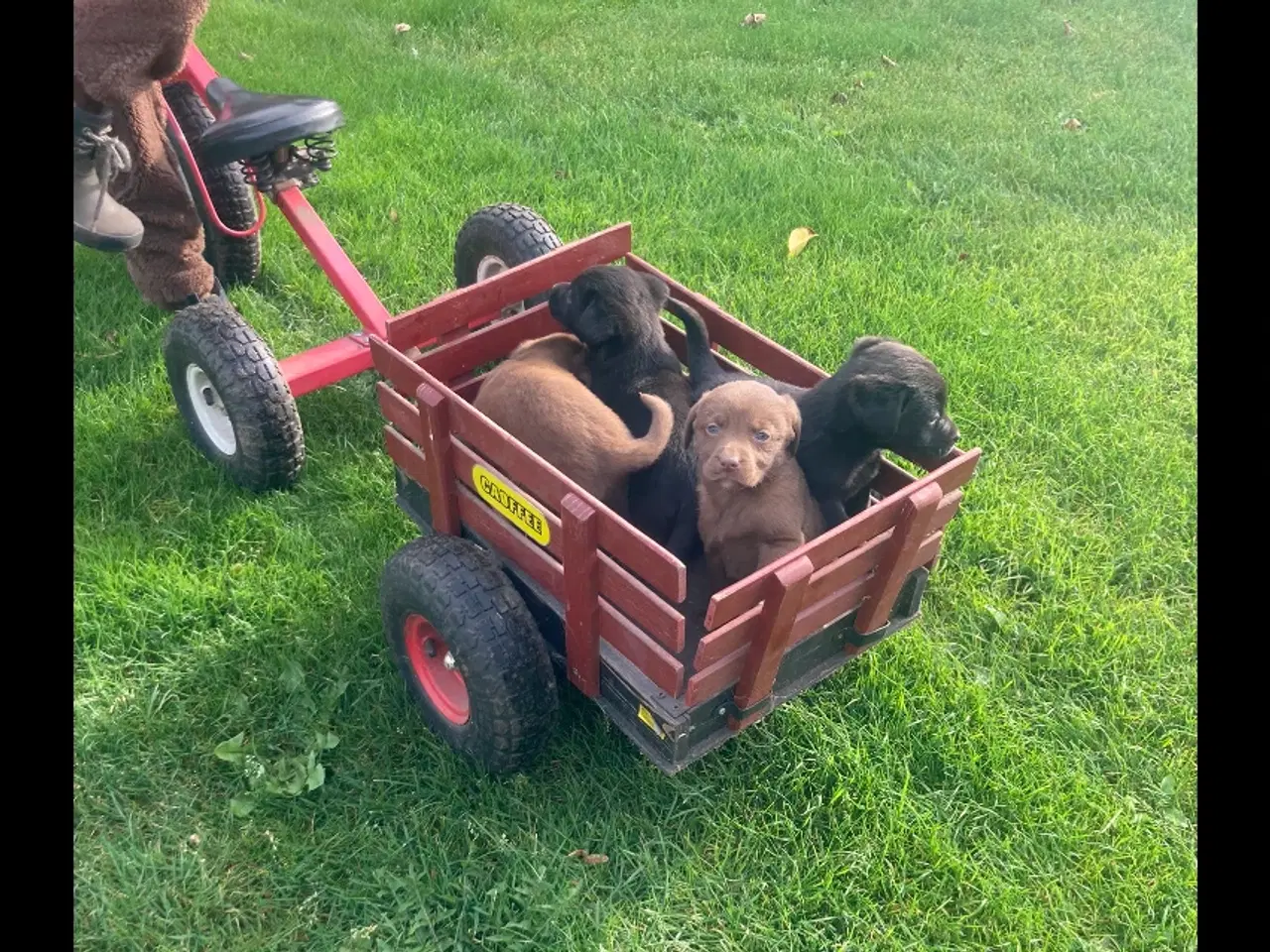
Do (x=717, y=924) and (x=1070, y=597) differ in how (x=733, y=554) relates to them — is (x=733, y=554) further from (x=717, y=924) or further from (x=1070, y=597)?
(x=1070, y=597)

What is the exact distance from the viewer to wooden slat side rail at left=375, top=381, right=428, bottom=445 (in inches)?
125

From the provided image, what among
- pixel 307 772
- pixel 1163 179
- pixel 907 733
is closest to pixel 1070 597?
pixel 907 733

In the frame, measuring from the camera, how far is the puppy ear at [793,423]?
3051mm

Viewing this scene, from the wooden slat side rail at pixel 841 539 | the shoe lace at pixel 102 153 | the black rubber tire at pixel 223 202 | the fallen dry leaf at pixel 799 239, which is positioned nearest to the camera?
the wooden slat side rail at pixel 841 539

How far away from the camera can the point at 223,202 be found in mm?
4789

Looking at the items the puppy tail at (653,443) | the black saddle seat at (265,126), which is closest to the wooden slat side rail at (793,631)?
the puppy tail at (653,443)

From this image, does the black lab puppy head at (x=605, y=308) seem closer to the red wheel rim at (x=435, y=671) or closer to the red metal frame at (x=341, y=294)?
the red metal frame at (x=341, y=294)

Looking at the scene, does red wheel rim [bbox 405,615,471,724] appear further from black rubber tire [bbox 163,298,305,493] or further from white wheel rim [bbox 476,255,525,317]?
white wheel rim [bbox 476,255,525,317]

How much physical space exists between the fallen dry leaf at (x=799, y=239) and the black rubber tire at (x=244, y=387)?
2970 mm

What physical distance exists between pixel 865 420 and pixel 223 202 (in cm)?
330

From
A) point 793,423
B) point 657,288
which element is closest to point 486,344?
point 657,288

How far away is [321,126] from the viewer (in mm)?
3898

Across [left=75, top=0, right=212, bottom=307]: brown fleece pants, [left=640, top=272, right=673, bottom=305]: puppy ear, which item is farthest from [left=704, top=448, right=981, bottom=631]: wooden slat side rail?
[left=75, top=0, right=212, bottom=307]: brown fleece pants

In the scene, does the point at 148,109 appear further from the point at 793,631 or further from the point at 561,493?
the point at 793,631
